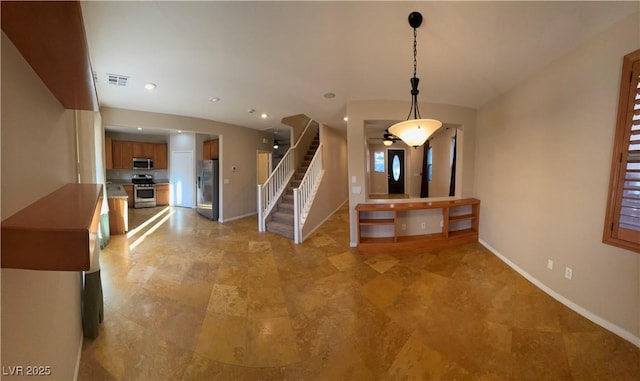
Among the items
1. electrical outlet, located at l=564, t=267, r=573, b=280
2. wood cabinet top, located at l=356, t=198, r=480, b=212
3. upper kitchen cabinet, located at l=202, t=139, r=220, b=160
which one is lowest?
electrical outlet, located at l=564, t=267, r=573, b=280

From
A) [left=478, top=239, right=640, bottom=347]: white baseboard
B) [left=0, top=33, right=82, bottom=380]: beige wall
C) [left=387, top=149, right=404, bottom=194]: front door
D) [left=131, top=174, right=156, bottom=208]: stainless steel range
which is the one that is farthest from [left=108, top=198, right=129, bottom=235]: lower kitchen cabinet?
[left=387, top=149, right=404, bottom=194]: front door

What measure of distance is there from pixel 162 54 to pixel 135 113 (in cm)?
296

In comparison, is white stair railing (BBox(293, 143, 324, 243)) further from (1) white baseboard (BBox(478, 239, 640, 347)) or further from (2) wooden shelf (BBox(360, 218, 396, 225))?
(1) white baseboard (BBox(478, 239, 640, 347))

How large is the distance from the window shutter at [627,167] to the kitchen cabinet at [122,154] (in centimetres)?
999

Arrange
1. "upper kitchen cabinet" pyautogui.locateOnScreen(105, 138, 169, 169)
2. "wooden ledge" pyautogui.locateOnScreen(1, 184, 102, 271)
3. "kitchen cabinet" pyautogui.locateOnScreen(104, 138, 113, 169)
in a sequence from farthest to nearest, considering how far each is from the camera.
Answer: "upper kitchen cabinet" pyautogui.locateOnScreen(105, 138, 169, 169), "kitchen cabinet" pyautogui.locateOnScreen(104, 138, 113, 169), "wooden ledge" pyautogui.locateOnScreen(1, 184, 102, 271)

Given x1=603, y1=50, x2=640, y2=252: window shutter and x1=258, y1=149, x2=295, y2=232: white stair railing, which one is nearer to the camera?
x1=603, y1=50, x2=640, y2=252: window shutter

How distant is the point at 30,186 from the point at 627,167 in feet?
12.6

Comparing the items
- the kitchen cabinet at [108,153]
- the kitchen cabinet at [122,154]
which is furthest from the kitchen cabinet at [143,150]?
the kitchen cabinet at [108,153]

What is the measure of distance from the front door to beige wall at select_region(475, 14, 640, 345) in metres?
5.55

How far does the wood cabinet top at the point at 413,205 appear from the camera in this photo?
3762 mm

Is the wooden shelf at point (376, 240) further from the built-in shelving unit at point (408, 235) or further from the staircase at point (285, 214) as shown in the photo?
the staircase at point (285, 214)

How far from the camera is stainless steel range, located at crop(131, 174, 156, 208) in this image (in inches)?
284

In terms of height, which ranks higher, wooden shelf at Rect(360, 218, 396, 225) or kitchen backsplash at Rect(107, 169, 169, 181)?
kitchen backsplash at Rect(107, 169, 169, 181)

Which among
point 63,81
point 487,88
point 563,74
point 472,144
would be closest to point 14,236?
point 63,81
